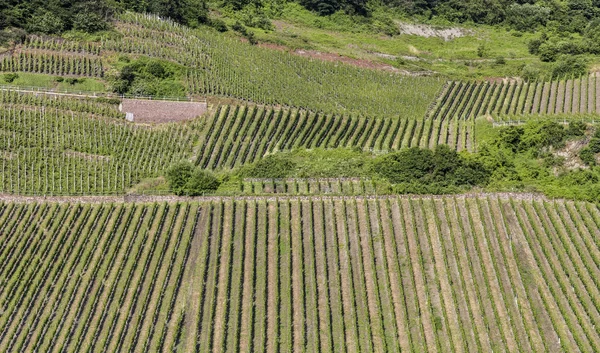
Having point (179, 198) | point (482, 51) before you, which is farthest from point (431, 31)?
point (179, 198)

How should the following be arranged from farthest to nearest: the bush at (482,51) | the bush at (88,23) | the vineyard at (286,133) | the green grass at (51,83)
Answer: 1. the bush at (482,51)
2. the bush at (88,23)
3. the green grass at (51,83)
4. the vineyard at (286,133)

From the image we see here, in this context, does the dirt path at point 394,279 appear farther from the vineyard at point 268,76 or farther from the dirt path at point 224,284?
the vineyard at point 268,76

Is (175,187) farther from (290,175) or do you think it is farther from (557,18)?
(557,18)

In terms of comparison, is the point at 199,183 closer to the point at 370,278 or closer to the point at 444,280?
the point at 370,278

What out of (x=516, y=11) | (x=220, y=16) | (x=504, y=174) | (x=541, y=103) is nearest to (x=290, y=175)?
(x=504, y=174)

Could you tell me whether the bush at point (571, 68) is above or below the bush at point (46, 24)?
above

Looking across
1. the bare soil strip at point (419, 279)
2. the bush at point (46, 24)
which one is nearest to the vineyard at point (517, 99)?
the bare soil strip at point (419, 279)

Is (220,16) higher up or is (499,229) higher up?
(499,229)
